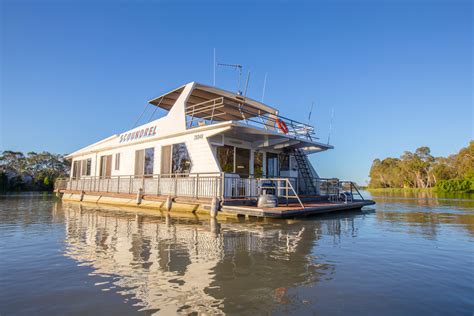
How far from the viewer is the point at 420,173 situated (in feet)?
250

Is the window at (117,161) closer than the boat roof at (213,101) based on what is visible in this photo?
No

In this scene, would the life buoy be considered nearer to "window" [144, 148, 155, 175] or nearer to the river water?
"window" [144, 148, 155, 175]

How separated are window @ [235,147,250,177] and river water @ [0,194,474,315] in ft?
19.5

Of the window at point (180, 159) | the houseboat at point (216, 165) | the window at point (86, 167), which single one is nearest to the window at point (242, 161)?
the houseboat at point (216, 165)

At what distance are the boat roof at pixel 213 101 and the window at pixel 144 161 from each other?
2945 millimetres

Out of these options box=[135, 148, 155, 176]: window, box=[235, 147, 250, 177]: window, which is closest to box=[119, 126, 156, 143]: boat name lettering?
box=[135, 148, 155, 176]: window

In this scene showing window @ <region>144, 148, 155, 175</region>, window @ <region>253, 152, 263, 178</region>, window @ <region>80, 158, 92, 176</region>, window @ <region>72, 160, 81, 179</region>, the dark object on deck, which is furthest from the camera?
window @ <region>72, 160, 81, 179</region>

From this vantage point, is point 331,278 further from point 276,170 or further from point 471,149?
point 471,149

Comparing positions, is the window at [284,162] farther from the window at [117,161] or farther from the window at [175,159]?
the window at [117,161]

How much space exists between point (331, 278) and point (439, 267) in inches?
85.5

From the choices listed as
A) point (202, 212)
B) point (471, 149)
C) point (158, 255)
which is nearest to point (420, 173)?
point (471, 149)

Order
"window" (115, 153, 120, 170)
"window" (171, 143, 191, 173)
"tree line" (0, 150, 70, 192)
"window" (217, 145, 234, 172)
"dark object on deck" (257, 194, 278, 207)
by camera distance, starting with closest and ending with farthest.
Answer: "dark object on deck" (257, 194, 278, 207) < "window" (217, 145, 234, 172) < "window" (171, 143, 191, 173) < "window" (115, 153, 120, 170) < "tree line" (0, 150, 70, 192)

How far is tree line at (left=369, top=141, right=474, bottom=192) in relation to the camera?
55875mm

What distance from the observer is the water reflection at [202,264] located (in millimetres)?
3420
